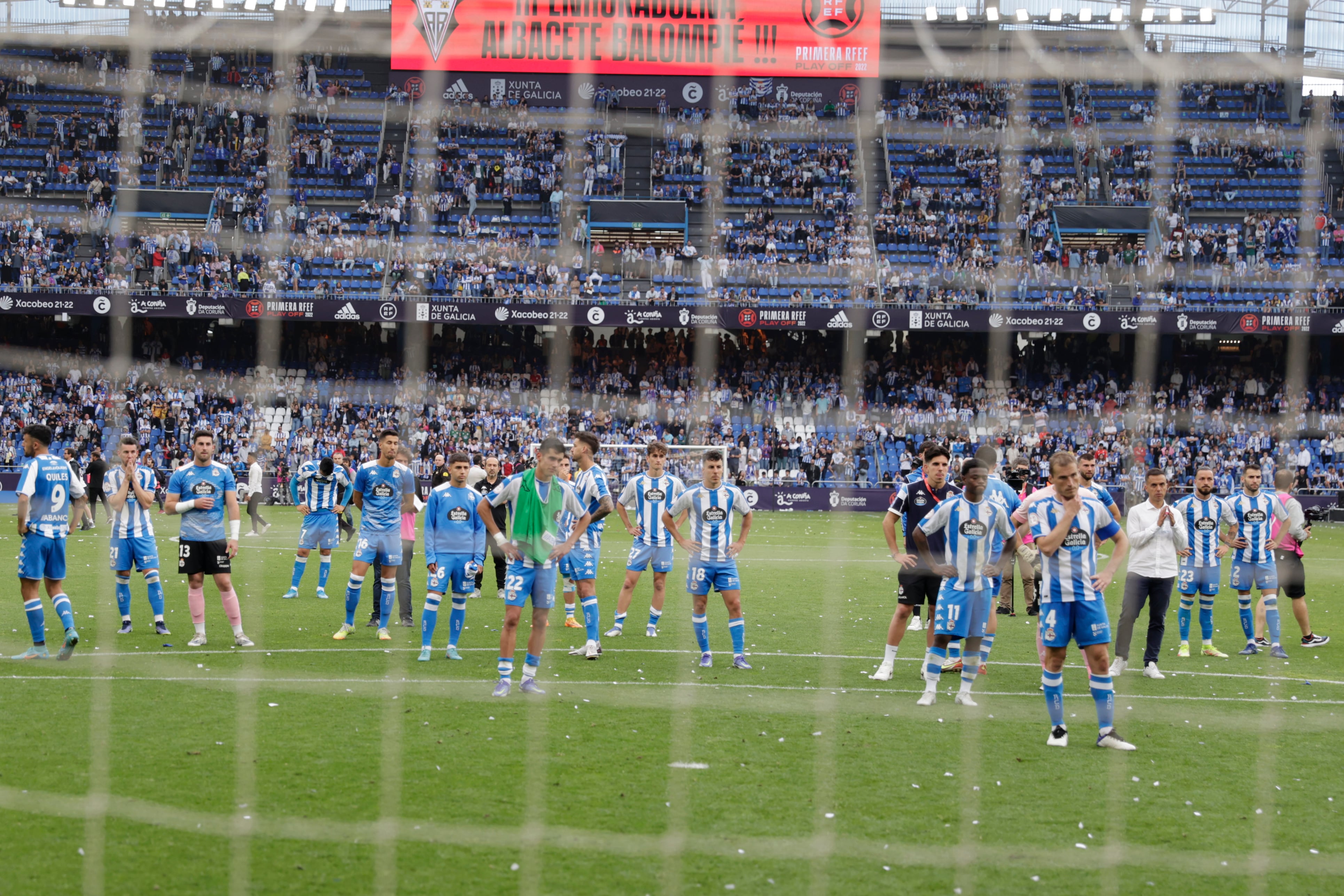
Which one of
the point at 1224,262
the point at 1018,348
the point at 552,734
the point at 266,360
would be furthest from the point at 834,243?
the point at 552,734

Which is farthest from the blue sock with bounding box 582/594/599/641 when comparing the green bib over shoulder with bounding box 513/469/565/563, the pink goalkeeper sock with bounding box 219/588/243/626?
the pink goalkeeper sock with bounding box 219/588/243/626

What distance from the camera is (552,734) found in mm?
7277

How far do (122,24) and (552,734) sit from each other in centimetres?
1481

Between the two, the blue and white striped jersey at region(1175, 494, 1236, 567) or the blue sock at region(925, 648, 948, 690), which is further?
the blue and white striped jersey at region(1175, 494, 1236, 567)

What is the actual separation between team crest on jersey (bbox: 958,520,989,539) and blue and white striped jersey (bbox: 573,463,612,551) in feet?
9.87

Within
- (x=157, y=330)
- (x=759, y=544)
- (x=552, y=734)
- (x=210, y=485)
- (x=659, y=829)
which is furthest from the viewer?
(x=157, y=330)

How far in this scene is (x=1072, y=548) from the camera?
24.1 feet

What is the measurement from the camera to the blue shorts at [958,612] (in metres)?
8.38

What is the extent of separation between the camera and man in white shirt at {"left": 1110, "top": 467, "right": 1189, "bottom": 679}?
9.66 metres

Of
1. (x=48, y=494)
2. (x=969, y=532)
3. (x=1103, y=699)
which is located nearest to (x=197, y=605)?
(x=48, y=494)

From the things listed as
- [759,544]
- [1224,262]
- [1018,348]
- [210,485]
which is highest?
[1224,262]

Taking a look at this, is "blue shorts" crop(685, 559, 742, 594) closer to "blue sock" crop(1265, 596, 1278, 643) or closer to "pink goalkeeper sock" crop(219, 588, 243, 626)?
"pink goalkeeper sock" crop(219, 588, 243, 626)

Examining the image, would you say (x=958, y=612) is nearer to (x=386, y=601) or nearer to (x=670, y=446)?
(x=386, y=601)

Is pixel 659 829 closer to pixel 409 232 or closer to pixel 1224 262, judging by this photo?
pixel 409 232
